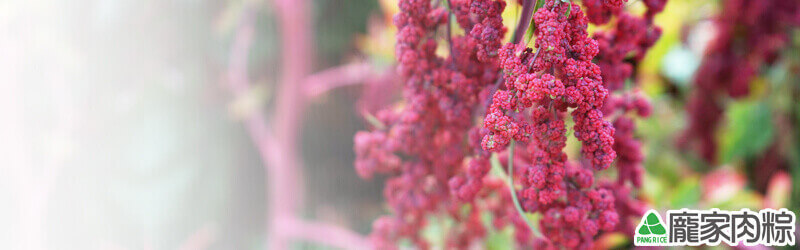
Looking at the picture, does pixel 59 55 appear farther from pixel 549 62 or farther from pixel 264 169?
pixel 549 62

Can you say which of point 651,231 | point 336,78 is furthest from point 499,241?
point 336,78

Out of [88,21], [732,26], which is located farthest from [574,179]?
[88,21]

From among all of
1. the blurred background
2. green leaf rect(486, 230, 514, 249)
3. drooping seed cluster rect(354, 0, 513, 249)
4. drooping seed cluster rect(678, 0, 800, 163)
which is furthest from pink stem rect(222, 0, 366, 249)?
drooping seed cluster rect(678, 0, 800, 163)

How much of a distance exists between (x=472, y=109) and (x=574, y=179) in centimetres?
7

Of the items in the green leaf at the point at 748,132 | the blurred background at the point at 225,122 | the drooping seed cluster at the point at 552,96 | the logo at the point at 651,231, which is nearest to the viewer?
the drooping seed cluster at the point at 552,96

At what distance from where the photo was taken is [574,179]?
0.33m

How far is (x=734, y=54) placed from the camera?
77 centimetres

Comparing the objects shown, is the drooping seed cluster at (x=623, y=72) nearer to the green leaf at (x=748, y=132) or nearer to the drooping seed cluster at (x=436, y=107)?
the drooping seed cluster at (x=436, y=107)

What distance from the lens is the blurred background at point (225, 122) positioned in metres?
0.76

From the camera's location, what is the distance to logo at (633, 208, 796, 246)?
1.53ft

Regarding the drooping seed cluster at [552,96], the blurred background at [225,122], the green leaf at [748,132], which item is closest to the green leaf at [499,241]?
the blurred background at [225,122]

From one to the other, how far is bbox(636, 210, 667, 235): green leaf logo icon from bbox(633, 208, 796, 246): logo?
2cm

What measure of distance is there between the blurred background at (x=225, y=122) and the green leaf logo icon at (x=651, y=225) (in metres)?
0.29

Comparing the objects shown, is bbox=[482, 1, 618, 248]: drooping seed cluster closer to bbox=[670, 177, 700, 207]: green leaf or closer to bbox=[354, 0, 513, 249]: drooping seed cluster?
bbox=[354, 0, 513, 249]: drooping seed cluster
